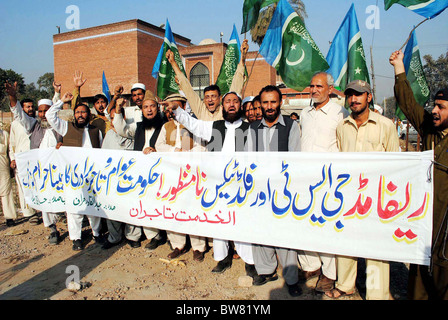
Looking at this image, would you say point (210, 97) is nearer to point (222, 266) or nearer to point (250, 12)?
point (250, 12)

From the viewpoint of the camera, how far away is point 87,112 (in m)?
4.43

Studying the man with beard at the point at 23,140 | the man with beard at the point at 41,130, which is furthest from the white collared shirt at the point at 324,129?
the man with beard at the point at 23,140

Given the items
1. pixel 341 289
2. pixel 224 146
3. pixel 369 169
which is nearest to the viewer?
pixel 369 169

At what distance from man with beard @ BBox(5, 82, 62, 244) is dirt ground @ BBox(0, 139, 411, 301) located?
316 mm

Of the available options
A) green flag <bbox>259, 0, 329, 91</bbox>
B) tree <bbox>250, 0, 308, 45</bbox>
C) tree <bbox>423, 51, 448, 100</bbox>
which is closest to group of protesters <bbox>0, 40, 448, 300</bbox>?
green flag <bbox>259, 0, 329, 91</bbox>

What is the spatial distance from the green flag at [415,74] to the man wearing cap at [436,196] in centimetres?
157

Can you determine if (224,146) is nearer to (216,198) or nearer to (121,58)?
(216,198)

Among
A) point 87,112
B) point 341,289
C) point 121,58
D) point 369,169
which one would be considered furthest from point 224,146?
point 121,58

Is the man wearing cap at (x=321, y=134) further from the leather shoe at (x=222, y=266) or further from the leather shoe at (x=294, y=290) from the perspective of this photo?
the leather shoe at (x=222, y=266)

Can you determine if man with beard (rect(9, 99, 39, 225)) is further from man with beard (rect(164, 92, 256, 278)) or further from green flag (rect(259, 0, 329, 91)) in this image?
green flag (rect(259, 0, 329, 91))

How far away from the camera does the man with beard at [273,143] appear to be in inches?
121

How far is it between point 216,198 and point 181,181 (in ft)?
1.63

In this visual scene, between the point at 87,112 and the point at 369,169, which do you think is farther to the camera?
the point at 87,112

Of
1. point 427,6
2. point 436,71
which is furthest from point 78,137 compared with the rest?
point 436,71
